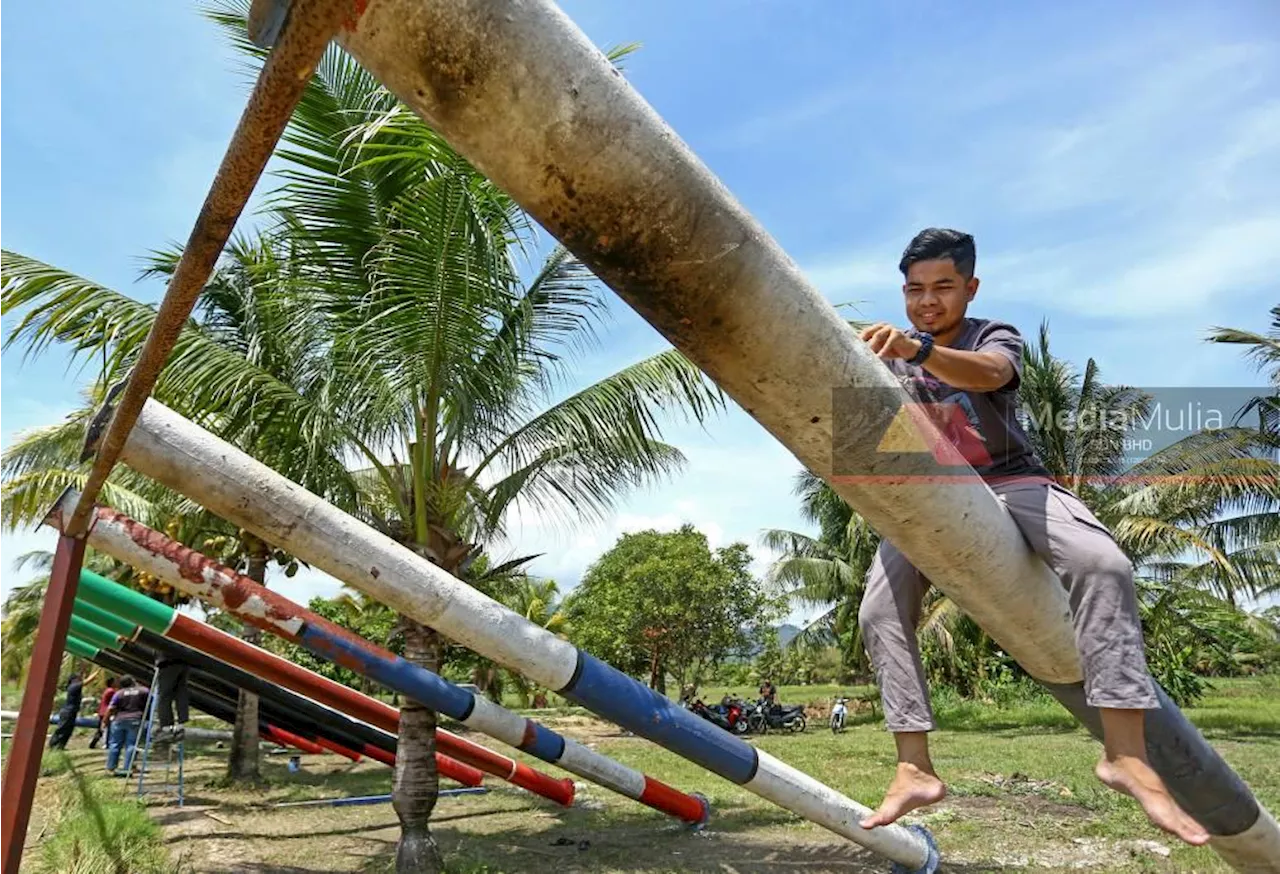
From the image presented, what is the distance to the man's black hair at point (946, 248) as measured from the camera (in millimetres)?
2117

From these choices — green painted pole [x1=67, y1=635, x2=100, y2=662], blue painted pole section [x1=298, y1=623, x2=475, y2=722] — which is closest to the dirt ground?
blue painted pole section [x1=298, y1=623, x2=475, y2=722]

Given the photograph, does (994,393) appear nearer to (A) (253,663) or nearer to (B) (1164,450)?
(A) (253,663)

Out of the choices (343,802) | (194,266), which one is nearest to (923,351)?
(194,266)

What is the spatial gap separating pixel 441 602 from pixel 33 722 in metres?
1.51

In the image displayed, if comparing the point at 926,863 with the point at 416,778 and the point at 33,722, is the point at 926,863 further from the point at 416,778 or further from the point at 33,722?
the point at 33,722

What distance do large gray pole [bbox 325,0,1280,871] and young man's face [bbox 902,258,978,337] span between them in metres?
0.64

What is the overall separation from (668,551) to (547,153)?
22.5m

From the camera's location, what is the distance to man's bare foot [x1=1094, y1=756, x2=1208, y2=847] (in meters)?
1.65

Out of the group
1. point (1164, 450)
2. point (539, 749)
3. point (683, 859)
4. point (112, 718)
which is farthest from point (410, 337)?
point (1164, 450)

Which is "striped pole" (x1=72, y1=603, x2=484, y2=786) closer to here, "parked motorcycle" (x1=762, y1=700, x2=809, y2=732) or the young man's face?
the young man's face

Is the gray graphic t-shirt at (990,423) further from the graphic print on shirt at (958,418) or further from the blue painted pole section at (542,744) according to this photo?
the blue painted pole section at (542,744)

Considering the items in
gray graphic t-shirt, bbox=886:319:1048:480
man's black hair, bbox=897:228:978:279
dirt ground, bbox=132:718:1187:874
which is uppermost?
man's black hair, bbox=897:228:978:279

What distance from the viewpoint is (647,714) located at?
461 centimetres

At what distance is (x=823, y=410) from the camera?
1.35 meters
